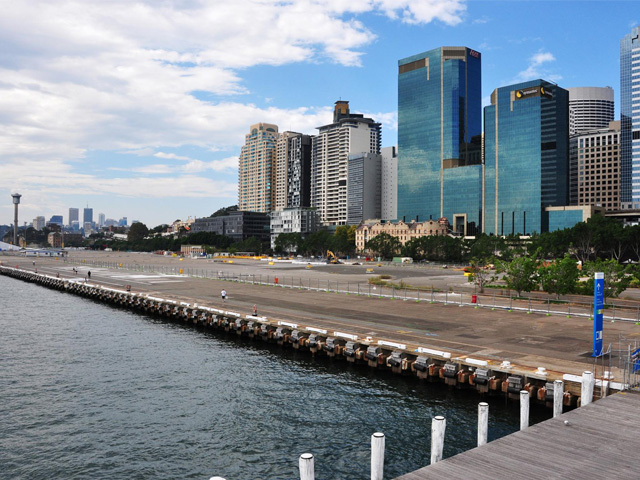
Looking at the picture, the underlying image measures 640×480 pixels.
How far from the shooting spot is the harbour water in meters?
22.3

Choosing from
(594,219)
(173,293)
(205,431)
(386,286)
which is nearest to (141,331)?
(173,293)

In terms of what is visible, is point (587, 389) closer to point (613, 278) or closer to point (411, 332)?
point (411, 332)

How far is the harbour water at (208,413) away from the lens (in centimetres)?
2231

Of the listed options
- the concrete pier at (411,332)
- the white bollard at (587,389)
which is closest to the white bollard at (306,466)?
the white bollard at (587,389)

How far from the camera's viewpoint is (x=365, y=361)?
38312 millimetres

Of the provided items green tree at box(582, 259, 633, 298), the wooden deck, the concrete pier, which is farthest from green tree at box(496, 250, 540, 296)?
the wooden deck

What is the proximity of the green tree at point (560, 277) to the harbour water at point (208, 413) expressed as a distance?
35147 millimetres

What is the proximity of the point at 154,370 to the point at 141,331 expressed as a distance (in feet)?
59.4

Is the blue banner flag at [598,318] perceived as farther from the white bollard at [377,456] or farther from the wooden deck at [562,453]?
the white bollard at [377,456]

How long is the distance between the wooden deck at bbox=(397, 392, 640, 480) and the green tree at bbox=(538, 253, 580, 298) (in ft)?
142

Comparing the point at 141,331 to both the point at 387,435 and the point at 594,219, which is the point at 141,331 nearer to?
the point at 387,435

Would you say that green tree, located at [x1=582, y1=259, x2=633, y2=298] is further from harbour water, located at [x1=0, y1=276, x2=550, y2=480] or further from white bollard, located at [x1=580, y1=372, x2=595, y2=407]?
white bollard, located at [x1=580, y1=372, x2=595, y2=407]

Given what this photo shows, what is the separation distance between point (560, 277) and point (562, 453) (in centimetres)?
4911

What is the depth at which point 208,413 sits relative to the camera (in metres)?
28.2
